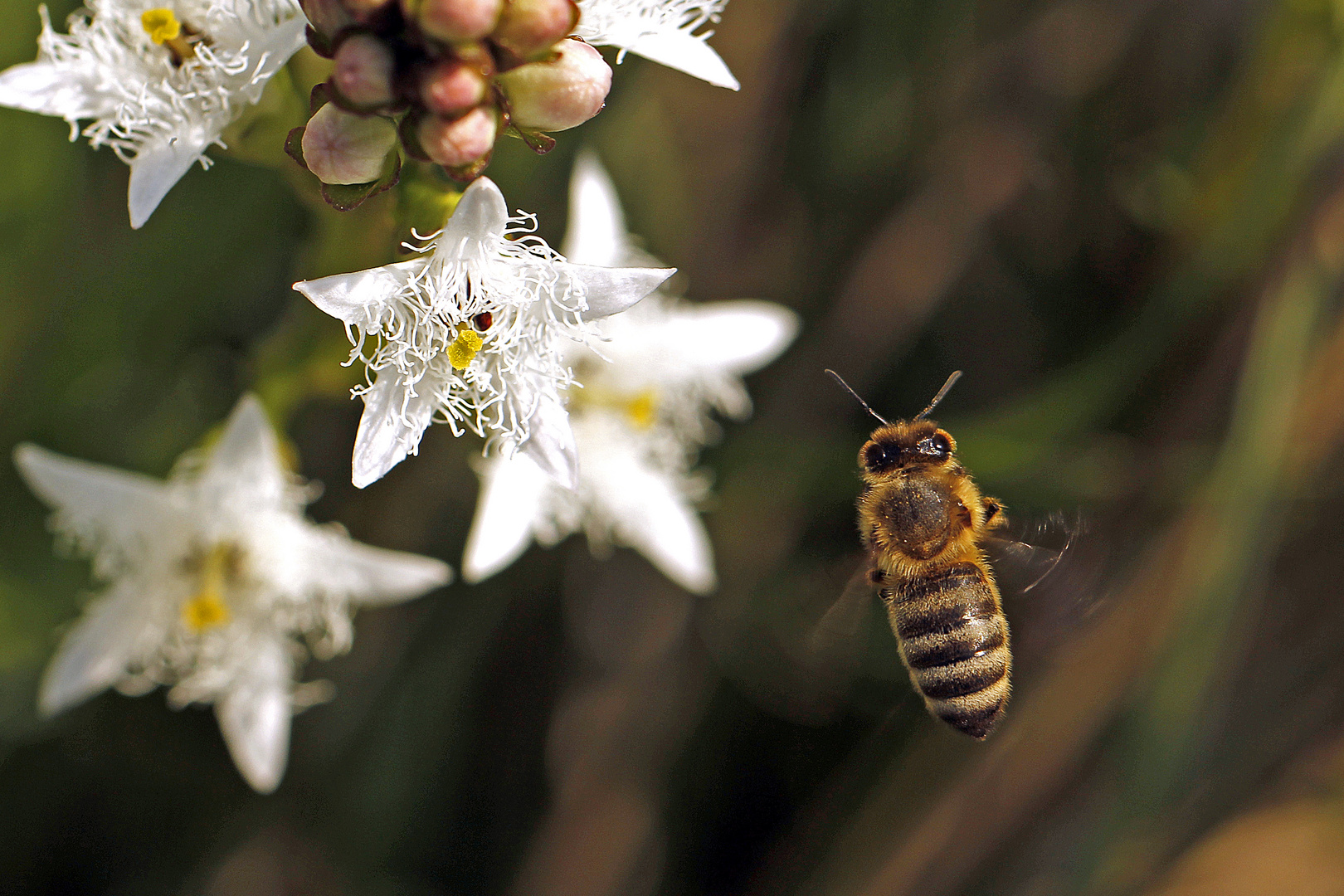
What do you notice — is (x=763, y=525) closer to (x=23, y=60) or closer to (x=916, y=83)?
(x=916, y=83)

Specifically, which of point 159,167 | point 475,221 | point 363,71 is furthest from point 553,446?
point 159,167

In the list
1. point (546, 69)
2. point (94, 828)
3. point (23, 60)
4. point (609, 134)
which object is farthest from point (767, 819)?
point (23, 60)

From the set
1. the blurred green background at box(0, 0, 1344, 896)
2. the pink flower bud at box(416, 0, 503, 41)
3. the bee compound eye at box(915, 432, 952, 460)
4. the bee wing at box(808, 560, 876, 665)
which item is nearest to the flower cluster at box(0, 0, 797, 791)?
the pink flower bud at box(416, 0, 503, 41)

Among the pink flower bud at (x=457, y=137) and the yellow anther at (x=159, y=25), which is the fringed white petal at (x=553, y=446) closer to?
the pink flower bud at (x=457, y=137)

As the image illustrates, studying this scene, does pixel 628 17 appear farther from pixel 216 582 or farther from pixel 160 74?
pixel 216 582

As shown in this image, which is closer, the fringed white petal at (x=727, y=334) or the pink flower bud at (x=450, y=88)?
the pink flower bud at (x=450, y=88)

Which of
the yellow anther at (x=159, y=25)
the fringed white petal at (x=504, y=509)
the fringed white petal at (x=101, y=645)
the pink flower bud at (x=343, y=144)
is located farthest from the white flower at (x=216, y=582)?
the pink flower bud at (x=343, y=144)

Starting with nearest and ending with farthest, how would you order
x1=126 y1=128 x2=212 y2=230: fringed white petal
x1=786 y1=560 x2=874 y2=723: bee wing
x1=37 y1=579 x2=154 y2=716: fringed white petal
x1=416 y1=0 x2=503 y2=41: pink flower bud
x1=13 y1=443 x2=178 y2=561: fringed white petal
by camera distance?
x1=416 y1=0 x2=503 y2=41: pink flower bud → x1=126 y1=128 x2=212 y2=230: fringed white petal → x1=13 y1=443 x2=178 y2=561: fringed white petal → x1=37 y1=579 x2=154 y2=716: fringed white petal → x1=786 y1=560 x2=874 y2=723: bee wing

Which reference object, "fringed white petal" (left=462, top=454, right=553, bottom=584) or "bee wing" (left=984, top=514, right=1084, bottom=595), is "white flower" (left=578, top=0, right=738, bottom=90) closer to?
"fringed white petal" (left=462, top=454, right=553, bottom=584)
